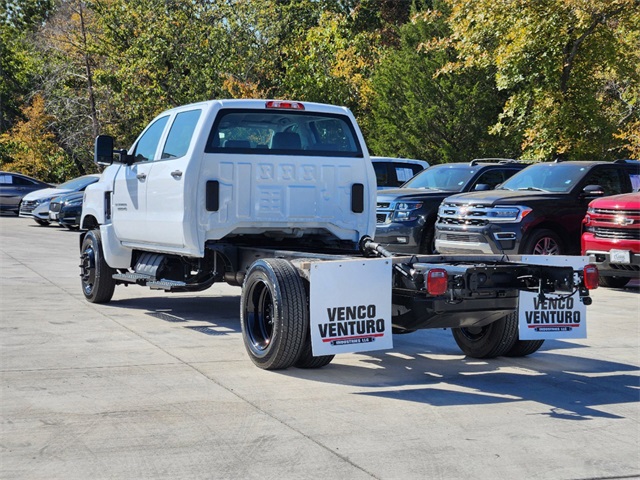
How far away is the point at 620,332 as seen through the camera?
10.2m

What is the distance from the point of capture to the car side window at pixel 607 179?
616 inches

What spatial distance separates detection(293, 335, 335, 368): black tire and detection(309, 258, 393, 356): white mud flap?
1.67 feet

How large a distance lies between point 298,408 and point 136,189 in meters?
4.65

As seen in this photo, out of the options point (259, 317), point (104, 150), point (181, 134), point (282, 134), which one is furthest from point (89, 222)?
point (259, 317)

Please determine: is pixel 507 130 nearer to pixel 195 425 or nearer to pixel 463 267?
pixel 463 267

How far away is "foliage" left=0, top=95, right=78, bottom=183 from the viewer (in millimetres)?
45781

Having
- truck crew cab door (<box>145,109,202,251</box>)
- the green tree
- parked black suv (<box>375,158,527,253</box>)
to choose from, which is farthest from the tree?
truck crew cab door (<box>145,109,202,251</box>)

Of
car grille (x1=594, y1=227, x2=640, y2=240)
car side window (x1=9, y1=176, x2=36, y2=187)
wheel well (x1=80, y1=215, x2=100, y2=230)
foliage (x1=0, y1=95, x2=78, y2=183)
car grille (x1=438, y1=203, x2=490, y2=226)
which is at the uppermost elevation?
foliage (x1=0, y1=95, x2=78, y2=183)

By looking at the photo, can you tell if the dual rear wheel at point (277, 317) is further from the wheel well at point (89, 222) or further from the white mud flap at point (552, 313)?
the wheel well at point (89, 222)

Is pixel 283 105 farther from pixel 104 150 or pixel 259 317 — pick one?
pixel 259 317

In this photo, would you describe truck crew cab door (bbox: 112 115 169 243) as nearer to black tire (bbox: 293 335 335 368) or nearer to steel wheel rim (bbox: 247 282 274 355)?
steel wheel rim (bbox: 247 282 274 355)

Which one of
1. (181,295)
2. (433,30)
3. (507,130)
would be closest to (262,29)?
(433,30)

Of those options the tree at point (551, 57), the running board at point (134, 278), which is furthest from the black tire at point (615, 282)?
the tree at point (551, 57)

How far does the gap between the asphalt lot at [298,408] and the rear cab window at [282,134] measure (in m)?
1.87
